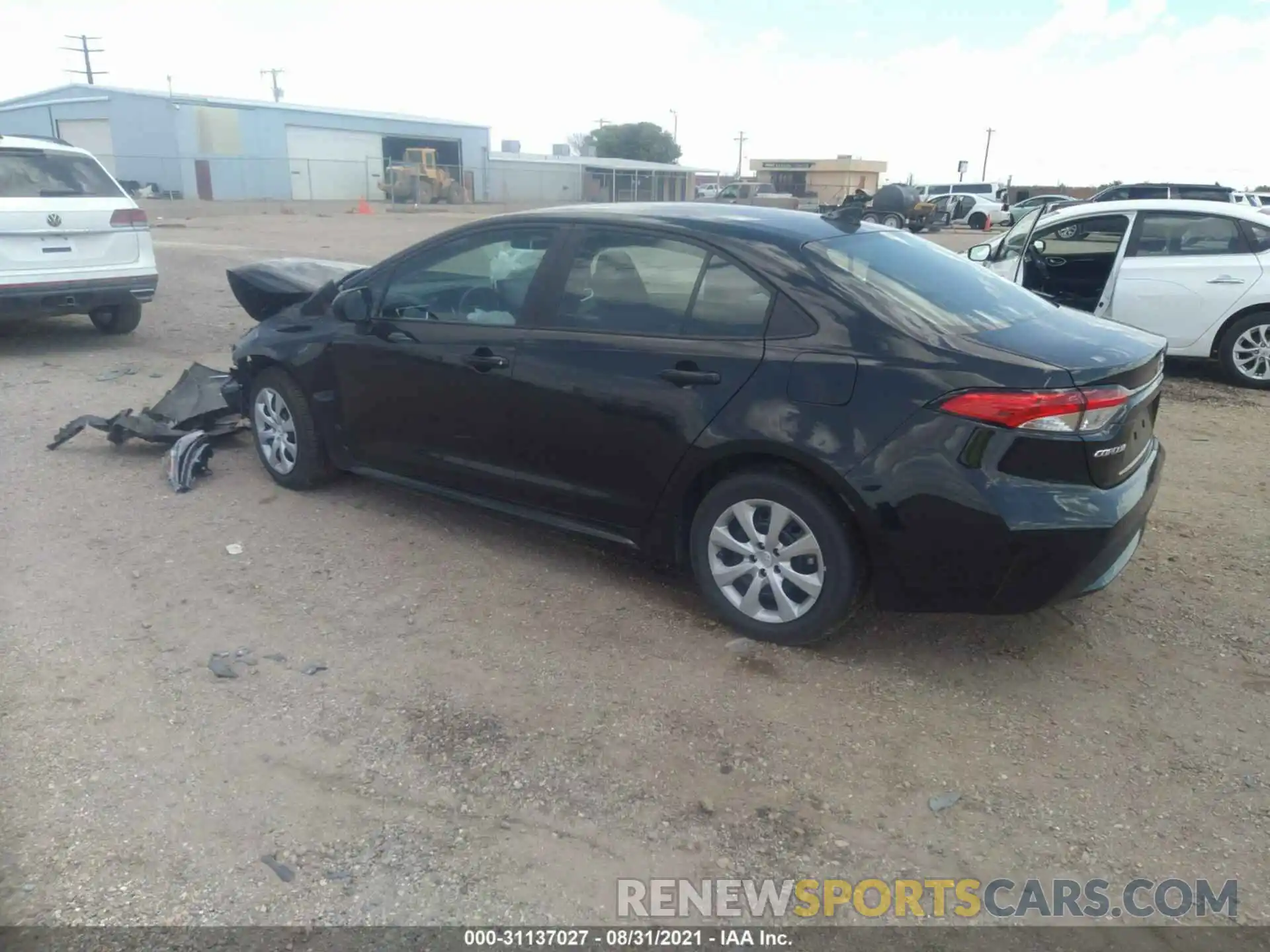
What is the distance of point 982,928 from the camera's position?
2506 millimetres

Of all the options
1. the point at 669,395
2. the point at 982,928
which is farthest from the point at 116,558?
the point at 982,928

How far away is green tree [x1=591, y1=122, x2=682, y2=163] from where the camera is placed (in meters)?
78.7

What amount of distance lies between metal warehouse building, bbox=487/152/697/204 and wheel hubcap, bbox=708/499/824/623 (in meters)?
49.0

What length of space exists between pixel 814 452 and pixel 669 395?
0.67m

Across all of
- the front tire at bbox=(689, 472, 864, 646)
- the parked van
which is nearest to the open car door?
the front tire at bbox=(689, 472, 864, 646)

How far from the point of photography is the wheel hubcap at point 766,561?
3662 millimetres

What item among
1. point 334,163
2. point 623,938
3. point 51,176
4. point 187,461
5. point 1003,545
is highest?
point 334,163

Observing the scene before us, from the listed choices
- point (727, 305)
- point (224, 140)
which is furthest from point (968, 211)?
point (727, 305)

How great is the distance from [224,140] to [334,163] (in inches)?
186

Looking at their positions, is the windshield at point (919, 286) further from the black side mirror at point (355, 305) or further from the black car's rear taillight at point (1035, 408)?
the black side mirror at point (355, 305)

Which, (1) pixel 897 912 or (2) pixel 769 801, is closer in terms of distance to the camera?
(1) pixel 897 912

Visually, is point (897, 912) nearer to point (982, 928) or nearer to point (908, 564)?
point (982, 928)

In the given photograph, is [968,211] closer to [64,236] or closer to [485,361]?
[64,236]

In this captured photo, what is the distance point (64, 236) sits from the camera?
873cm
